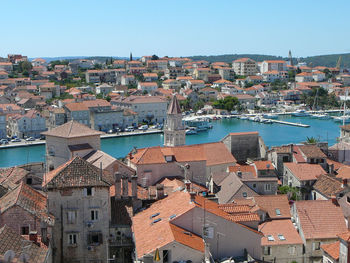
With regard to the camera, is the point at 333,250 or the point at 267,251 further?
the point at 267,251

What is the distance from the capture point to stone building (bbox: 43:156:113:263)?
15281 millimetres

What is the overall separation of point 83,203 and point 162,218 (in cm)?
257

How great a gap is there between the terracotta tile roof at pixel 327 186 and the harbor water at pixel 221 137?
3311 cm

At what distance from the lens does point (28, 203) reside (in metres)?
14.9

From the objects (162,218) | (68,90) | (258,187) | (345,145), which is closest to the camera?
(162,218)

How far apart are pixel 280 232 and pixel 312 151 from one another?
13221 mm

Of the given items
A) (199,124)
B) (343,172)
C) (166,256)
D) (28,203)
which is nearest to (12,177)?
(28,203)

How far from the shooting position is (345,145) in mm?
34812

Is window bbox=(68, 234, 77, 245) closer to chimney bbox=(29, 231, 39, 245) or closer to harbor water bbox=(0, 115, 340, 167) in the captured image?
chimney bbox=(29, 231, 39, 245)

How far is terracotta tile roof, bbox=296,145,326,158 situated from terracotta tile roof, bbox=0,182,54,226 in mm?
19108

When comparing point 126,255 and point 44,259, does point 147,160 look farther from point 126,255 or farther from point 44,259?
point 44,259

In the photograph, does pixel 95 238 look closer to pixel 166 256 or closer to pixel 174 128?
pixel 166 256

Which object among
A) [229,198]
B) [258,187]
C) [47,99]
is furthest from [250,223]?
[47,99]

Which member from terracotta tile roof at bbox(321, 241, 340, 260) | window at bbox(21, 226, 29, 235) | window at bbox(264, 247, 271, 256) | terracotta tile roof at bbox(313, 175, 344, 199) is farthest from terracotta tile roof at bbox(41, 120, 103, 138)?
terracotta tile roof at bbox(321, 241, 340, 260)
